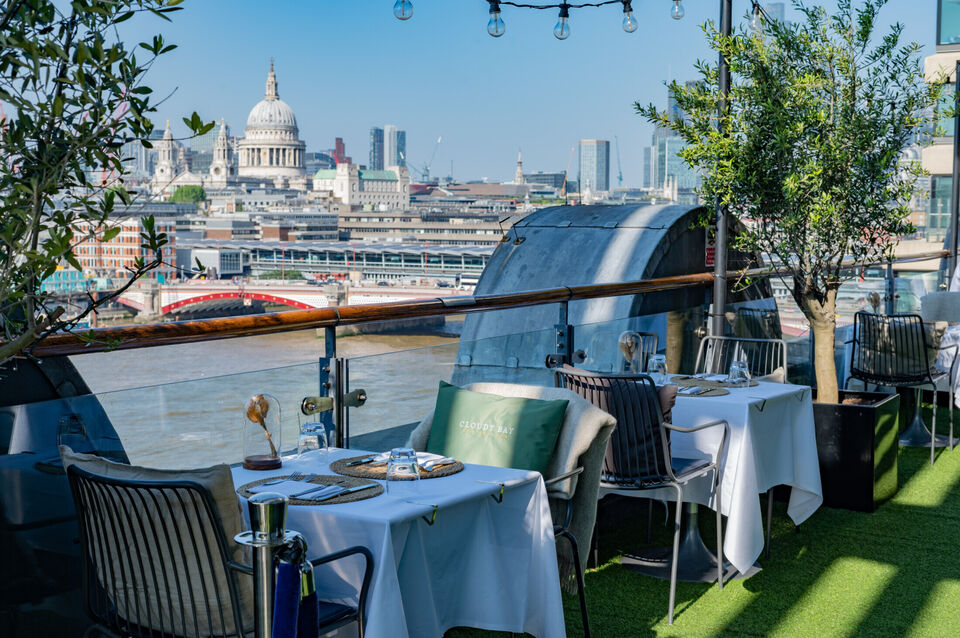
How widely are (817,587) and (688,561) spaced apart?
19.8 inches

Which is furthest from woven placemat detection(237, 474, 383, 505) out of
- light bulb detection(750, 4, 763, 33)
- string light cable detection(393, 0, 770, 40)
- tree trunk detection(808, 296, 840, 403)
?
string light cable detection(393, 0, 770, 40)

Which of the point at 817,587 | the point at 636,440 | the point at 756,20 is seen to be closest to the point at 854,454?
the point at 817,587

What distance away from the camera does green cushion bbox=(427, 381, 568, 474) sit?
10.9ft

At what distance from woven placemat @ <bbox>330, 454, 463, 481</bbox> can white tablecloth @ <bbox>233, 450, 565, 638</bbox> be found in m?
0.03

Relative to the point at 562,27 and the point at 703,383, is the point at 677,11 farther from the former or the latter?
the point at 703,383

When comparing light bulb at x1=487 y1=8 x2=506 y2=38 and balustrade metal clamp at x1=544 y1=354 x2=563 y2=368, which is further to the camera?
light bulb at x1=487 y1=8 x2=506 y2=38

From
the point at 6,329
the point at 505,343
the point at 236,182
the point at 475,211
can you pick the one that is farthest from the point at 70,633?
the point at 236,182

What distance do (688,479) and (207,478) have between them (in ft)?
6.82

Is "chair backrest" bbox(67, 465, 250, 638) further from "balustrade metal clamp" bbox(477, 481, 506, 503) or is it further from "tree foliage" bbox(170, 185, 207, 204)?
"tree foliage" bbox(170, 185, 207, 204)

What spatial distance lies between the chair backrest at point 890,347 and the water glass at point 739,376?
223cm

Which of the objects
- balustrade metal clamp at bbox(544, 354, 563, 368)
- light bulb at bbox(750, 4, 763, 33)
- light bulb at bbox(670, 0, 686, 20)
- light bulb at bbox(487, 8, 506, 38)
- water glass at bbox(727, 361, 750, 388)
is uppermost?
light bulb at bbox(670, 0, 686, 20)

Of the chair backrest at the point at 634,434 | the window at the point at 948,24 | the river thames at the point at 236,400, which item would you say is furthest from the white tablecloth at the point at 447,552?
the window at the point at 948,24

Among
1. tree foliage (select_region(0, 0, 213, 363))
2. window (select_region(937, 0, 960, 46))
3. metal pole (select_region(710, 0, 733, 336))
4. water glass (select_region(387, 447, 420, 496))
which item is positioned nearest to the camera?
tree foliage (select_region(0, 0, 213, 363))

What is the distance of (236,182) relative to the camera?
190125 mm
